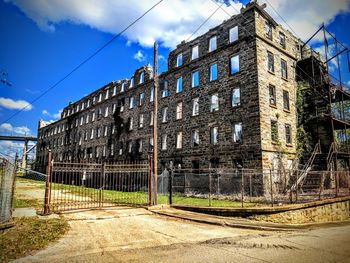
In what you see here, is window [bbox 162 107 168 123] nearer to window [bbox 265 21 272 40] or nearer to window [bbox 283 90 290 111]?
window [bbox 283 90 290 111]

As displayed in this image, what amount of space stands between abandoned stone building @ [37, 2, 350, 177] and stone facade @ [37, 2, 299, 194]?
0.08m

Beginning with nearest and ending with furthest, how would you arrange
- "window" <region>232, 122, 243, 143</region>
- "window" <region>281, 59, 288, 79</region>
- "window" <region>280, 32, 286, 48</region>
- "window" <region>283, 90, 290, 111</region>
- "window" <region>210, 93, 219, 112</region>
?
"window" <region>232, 122, 243, 143</region>
"window" <region>283, 90, 290, 111</region>
"window" <region>210, 93, 219, 112</region>
"window" <region>281, 59, 288, 79</region>
"window" <region>280, 32, 286, 48</region>

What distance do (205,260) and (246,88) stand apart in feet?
54.2

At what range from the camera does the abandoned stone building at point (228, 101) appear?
1905cm

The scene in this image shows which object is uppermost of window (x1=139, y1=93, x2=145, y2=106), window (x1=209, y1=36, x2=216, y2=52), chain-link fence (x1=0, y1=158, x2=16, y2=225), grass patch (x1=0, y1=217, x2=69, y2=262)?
window (x1=209, y1=36, x2=216, y2=52)

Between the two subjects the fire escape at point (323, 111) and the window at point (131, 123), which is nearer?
the fire escape at point (323, 111)

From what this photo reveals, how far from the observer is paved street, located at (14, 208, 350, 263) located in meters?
5.43

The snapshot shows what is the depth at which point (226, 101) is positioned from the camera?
821 inches

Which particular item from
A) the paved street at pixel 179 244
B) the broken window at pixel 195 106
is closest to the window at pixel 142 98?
the broken window at pixel 195 106

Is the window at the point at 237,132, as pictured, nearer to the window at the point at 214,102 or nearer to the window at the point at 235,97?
the window at the point at 235,97

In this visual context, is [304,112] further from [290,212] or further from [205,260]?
[205,260]

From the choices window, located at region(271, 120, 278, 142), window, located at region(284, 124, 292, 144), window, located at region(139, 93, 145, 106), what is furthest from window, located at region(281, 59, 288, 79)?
window, located at region(139, 93, 145, 106)

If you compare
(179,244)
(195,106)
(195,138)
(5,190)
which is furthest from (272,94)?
(5,190)

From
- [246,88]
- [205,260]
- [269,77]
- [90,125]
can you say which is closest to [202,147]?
[246,88]
